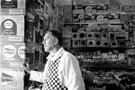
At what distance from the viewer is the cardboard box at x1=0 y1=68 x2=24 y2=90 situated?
95.2 inches

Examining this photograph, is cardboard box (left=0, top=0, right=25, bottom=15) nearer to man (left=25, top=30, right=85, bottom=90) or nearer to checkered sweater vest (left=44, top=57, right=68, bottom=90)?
man (left=25, top=30, right=85, bottom=90)

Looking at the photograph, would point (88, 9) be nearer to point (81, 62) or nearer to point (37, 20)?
point (81, 62)

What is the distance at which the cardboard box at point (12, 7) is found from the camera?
2.44 metres

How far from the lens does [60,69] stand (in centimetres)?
204

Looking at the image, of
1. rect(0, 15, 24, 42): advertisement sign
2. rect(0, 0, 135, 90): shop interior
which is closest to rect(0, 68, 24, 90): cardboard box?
rect(0, 15, 24, 42): advertisement sign

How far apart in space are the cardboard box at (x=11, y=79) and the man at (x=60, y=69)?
1.41ft

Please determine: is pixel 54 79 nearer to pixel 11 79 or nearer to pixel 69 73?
pixel 69 73

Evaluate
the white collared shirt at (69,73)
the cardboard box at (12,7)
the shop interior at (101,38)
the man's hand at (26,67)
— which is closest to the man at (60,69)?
the white collared shirt at (69,73)

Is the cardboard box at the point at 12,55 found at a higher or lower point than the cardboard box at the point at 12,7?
lower

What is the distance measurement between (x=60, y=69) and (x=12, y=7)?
108 cm

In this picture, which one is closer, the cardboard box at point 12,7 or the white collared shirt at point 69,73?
the white collared shirt at point 69,73

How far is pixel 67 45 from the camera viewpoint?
16.3ft

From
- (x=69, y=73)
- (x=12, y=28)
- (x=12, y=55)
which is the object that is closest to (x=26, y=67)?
(x=12, y=55)

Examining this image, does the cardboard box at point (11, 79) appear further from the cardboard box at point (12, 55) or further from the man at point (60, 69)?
the man at point (60, 69)
